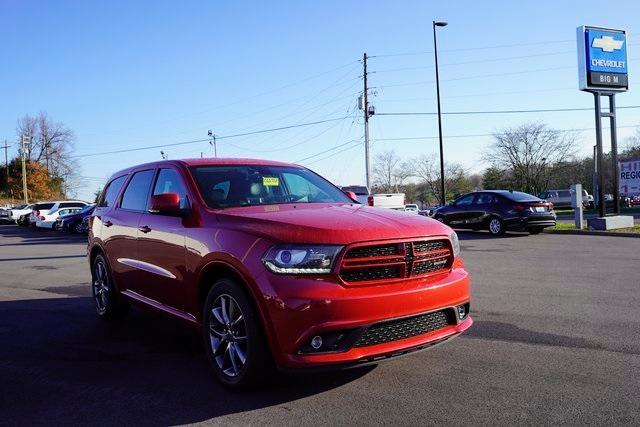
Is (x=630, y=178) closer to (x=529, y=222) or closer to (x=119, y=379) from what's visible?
(x=529, y=222)

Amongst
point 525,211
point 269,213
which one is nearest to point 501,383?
point 269,213

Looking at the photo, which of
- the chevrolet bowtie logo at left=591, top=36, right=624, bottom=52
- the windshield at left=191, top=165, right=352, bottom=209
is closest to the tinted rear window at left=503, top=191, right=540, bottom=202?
the chevrolet bowtie logo at left=591, top=36, right=624, bottom=52

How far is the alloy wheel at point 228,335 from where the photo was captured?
407cm

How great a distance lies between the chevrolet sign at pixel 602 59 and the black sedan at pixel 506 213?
16.4 feet

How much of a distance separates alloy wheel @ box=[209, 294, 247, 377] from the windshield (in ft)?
2.92

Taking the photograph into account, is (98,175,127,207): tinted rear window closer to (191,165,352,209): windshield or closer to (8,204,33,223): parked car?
(191,165,352,209): windshield

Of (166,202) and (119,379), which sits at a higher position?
(166,202)

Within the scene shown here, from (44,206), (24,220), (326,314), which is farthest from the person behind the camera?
(24,220)

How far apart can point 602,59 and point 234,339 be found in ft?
65.8

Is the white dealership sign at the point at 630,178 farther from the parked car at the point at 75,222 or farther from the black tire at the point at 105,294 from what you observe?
the parked car at the point at 75,222

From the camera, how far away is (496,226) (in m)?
18.0

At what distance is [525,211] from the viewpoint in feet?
57.0

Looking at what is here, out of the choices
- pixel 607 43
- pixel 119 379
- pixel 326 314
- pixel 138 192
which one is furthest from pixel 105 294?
pixel 607 43

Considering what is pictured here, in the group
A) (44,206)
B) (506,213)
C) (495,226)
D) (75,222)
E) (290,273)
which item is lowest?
(495,226)
